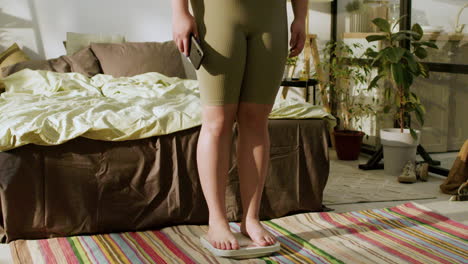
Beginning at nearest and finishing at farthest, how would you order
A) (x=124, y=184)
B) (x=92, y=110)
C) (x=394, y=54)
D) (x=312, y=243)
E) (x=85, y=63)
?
(x=312, y=243), (x=124, y=184), (x=92, y=110), (x=394, y=54), (x=85, y=63)

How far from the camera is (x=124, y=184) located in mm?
2338

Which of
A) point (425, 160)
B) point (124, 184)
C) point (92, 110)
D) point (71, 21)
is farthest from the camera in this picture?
point (71, 21)

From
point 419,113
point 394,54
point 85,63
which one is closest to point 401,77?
point 394,54

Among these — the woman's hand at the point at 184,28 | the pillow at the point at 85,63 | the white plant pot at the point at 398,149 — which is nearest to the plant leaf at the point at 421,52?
the white plant pot at the point at 398,149

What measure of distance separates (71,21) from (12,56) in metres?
0.62

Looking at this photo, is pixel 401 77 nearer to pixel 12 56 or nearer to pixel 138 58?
pixel 138 58

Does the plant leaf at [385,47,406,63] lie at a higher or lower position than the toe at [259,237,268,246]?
higher

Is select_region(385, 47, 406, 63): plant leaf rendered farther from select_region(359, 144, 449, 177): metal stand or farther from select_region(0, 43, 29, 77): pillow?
select_region(0, 43, 29, 77): pillow

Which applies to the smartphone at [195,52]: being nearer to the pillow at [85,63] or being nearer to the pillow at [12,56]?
the pillow at [85,63]

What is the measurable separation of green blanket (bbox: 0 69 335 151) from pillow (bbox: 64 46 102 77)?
424mm

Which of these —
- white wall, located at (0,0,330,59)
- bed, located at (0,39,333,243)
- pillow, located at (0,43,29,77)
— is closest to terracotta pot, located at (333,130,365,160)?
bed, located at (0,39,333,243)

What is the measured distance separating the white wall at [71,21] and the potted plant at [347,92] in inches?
58.0

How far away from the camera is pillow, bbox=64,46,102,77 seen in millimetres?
3977

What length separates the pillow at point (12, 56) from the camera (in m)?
4.08
